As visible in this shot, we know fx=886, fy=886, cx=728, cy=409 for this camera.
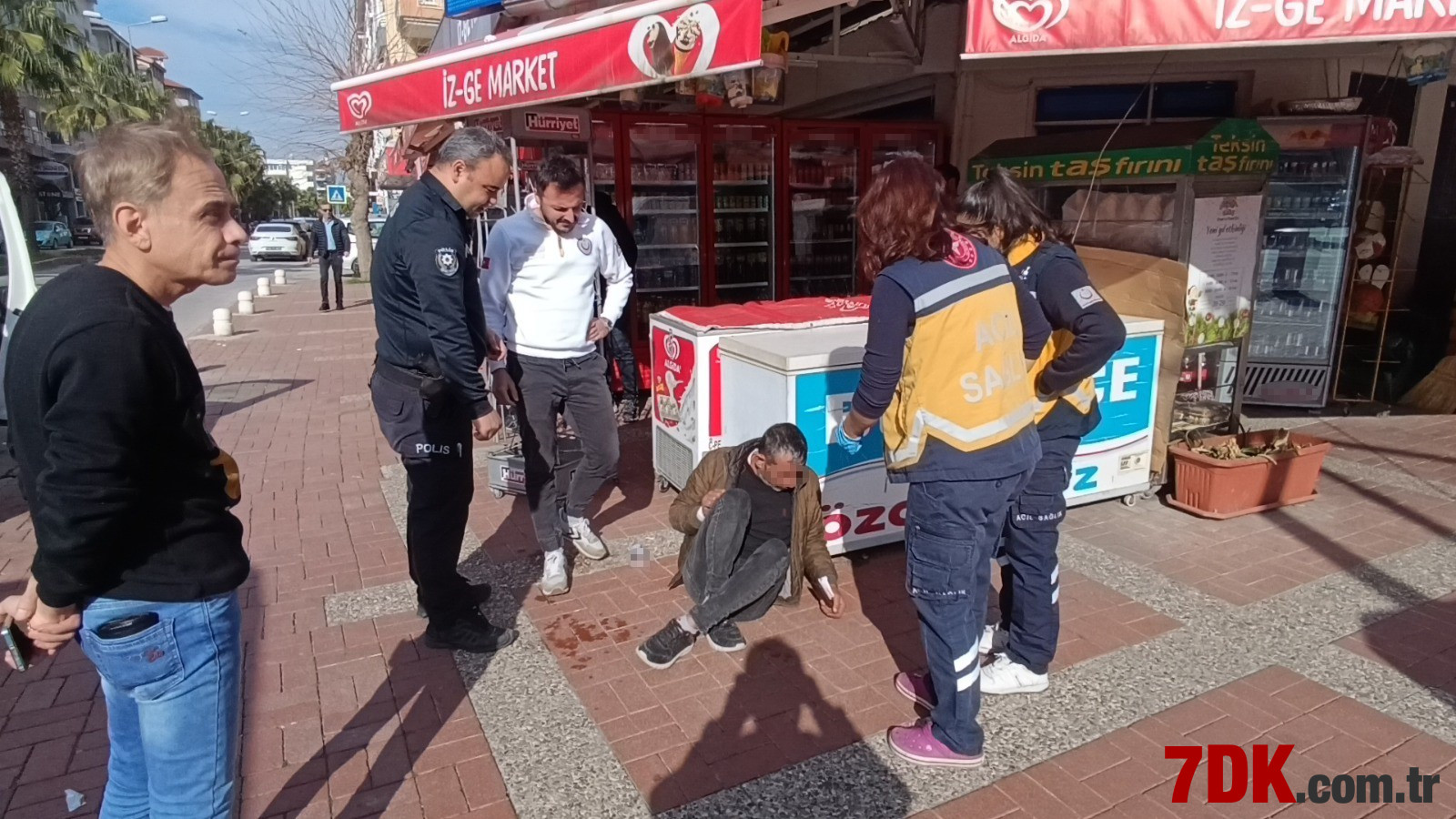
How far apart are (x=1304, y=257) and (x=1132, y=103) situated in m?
1.86

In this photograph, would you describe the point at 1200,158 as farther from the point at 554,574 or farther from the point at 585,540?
the point at 554,574

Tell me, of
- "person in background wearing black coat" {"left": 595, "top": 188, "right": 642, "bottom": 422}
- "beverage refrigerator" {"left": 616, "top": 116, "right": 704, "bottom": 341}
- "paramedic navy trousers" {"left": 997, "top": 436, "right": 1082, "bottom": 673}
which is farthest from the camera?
"beverage refrigerator" {"left": 616, "top": 116, "right": 704, "bottom": 341}

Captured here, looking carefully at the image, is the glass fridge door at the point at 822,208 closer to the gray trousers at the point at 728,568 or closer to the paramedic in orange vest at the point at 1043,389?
the gray trousers at the point at 728,568

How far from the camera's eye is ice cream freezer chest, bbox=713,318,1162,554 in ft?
13.4

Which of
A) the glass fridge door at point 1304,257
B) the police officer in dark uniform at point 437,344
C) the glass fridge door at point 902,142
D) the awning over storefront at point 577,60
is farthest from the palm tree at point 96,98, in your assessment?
the glass fridge door at point 1304,257

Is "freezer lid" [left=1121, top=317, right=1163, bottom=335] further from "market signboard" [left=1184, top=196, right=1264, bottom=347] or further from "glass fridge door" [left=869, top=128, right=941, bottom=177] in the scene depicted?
"glass fridge door" [left=869, top=128, right=941, bottom=177]

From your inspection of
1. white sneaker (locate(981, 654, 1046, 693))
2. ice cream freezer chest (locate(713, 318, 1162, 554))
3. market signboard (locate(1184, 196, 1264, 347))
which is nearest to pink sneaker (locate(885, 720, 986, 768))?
white sneaker (locate(981, 654, 1046, 693))

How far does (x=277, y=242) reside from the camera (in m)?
35.6

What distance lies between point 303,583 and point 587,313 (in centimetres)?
187

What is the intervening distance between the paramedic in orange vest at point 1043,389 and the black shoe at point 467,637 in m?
1.87

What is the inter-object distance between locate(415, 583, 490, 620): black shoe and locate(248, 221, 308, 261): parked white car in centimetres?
3655

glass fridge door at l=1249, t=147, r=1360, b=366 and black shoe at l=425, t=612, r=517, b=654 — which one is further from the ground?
glass fridge door at l=1249, t=147, r=1360, b=366

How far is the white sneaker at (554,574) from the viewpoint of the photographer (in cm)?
397

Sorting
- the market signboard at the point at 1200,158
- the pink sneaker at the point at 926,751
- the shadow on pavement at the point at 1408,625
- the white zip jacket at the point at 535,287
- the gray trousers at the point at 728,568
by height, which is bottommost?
the shadow on pavement at the point at 1408,625
